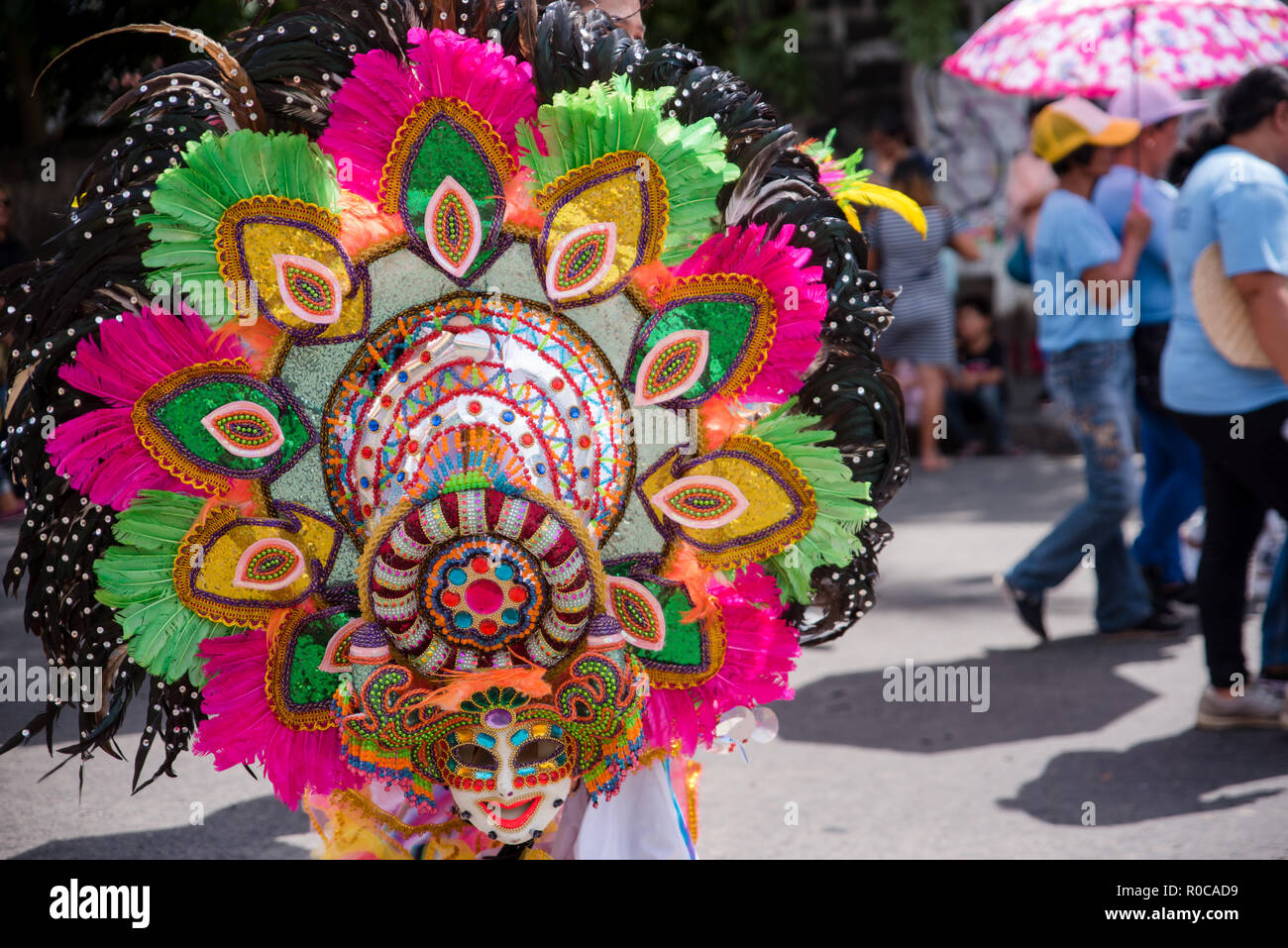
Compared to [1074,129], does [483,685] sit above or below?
below

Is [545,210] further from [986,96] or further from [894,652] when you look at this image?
[986,96]

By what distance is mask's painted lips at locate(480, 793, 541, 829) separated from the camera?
1909mm

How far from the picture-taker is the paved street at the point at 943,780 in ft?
10.9

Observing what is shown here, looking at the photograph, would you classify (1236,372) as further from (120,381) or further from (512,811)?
(120,381)

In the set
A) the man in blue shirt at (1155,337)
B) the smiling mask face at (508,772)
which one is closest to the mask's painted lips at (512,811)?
the smiling mask face at (508,772)

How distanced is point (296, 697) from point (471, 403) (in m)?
0.52

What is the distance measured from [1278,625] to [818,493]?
2.68 m

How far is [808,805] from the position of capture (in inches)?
143

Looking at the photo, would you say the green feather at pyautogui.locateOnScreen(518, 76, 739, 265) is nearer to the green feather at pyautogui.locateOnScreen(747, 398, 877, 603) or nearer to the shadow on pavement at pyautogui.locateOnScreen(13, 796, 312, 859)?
the green feather at pyautogui.locateOnScreen(747, 398, 877, 603)

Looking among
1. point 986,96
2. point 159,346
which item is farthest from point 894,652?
point 986,96

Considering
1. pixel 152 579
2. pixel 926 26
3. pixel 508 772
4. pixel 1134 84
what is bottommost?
pixel 508 772

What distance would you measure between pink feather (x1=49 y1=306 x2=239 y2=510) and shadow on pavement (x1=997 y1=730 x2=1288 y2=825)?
2.49 meters

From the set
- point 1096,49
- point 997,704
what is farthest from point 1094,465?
point 1096,49

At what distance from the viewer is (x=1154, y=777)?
371 centimetres
